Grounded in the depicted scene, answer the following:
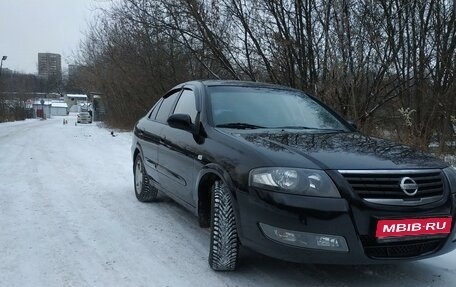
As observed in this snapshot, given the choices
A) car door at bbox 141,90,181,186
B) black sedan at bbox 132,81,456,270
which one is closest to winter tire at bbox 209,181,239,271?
black sedan at bbox 132,81,456,270

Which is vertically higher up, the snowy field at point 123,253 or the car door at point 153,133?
the car door at point 153,133

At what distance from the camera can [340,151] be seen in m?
3.57

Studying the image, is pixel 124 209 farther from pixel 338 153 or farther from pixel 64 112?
pixel 64 112

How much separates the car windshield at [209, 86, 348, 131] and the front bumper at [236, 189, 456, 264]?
1.29 meters

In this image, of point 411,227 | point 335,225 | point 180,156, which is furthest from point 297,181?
point 180,156

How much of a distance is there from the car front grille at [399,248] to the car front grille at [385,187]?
0.27 m

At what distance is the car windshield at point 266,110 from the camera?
450 cm

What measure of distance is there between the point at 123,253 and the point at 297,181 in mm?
1886

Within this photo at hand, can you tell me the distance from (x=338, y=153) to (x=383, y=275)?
42.0 inches

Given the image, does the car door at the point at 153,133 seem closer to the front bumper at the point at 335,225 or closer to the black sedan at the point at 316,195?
the black sedan at the point at 316,195

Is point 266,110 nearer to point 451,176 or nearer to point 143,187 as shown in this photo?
point 451,176

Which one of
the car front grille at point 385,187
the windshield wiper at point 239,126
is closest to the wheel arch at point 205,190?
the windshield wiper at point 239,126

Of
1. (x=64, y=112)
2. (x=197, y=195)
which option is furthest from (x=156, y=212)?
(x=64, y=112)

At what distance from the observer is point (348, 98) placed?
11320 mm
